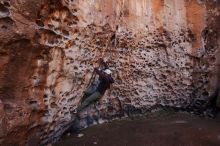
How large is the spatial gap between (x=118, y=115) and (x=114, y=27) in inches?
70.0

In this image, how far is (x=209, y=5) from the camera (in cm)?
675

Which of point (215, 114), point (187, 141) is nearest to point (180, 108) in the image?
point (215, 114)

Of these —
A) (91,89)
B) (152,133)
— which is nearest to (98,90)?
(91,89)

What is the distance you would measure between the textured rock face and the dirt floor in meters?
0.29

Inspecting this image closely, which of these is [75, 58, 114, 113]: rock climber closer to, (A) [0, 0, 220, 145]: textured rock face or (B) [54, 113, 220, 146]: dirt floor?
(A) [0, 0, 220, 145]: textured rock face

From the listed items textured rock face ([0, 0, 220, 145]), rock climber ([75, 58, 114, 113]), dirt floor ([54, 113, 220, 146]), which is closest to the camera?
textured rock face ([0, 0, 220, 145])

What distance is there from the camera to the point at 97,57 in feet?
17.7

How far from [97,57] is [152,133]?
167 cm

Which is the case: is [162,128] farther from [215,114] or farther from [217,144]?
[215,114]

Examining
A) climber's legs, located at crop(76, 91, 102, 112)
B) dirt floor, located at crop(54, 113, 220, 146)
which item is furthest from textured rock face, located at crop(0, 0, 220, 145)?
dirt floor, located at crop(54, 113, 220, 146)

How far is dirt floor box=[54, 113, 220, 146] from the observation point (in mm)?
5037

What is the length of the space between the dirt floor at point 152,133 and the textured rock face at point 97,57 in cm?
29

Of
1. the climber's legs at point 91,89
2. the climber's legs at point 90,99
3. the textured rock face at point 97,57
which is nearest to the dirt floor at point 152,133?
the textured rock face at point 97,57

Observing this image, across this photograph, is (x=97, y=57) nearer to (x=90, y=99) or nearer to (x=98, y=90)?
(x=98, y=90)
